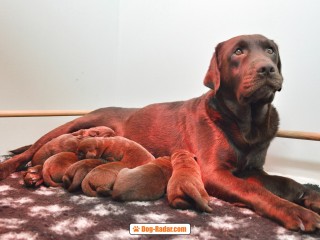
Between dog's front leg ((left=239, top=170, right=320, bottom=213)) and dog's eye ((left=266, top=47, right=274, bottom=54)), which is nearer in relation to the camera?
dog's front leg ((left=239, top=170, right=320, bottom=213))

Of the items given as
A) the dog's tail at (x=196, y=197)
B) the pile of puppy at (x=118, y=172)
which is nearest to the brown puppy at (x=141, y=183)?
the pile of puppy at (x=118, y=172)

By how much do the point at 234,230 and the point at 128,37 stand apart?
248 centimetres

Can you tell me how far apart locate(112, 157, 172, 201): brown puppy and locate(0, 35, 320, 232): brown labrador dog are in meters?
0.28

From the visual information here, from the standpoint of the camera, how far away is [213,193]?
174 centimetres

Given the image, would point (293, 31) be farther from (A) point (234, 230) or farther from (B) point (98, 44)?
(B) point (98, 44)

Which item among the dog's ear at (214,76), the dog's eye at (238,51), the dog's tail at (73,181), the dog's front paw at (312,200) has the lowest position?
the dog's front paw at (312,200)

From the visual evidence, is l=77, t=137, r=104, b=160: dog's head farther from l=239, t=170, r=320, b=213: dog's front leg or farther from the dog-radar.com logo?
l=239, t=170, r=320, b=213: dog's front leg

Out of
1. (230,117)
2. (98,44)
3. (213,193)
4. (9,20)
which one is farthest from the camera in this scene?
(98,44)

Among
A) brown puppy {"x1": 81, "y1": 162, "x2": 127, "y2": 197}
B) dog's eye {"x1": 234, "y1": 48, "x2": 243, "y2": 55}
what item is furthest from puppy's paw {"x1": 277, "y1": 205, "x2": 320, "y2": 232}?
dog's eye {"x1": 234, "y1": 48, "x2": 243, "y2": 55}

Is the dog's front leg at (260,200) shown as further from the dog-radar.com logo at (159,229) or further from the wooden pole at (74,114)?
the wooden pole at (74,114)

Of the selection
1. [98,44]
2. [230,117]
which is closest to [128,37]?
[98,44]

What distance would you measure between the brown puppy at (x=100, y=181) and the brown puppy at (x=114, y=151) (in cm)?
22

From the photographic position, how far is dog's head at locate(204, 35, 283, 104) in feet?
5.34

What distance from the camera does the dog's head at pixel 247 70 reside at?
163 cm
